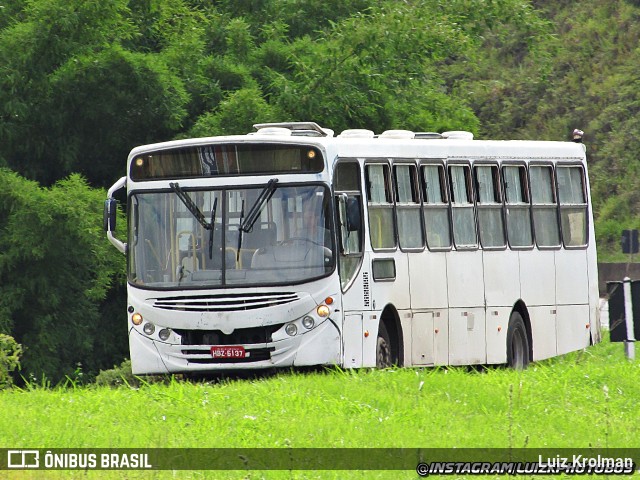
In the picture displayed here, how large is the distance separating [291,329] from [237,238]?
1.09 m

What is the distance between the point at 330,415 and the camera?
11.8 metres

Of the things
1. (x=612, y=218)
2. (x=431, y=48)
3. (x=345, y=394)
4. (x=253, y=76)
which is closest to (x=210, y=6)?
(x=253, y=76)

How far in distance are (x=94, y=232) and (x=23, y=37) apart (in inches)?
142

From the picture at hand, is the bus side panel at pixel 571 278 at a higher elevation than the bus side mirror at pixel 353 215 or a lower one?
lower

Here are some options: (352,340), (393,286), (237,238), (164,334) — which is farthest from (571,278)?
(164,334)

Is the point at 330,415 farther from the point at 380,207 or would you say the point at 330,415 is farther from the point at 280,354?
the point at 380,207

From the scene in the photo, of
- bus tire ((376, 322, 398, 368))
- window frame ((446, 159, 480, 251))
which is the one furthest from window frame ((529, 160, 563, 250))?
bus tire ((376, 322, 398, 368))

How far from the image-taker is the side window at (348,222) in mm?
15273

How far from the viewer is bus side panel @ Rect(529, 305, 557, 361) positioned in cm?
1933

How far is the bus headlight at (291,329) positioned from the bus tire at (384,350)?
4.23 ft

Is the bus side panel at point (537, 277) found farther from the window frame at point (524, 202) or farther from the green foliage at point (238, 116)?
the green foliage at point (238, 116)

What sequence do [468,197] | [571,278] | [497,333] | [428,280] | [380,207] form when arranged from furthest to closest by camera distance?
[571,278]
[497,333]
[468,197]
[428,280]
[380,207]

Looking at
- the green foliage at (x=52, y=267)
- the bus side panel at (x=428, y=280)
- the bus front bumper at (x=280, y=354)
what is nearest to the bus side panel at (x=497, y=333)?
the bus side panel at (x=428, y=280)

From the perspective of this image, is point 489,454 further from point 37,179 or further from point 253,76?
point 253,76
